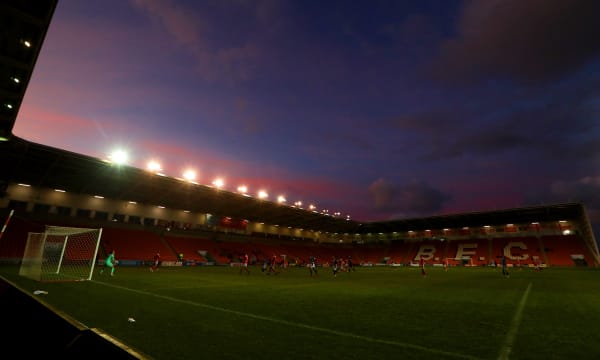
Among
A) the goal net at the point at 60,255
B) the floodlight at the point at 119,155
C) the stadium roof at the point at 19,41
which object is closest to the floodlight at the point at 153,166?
the floodlight at the point at 119,155

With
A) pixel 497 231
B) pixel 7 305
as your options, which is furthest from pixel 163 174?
pixel 497 231

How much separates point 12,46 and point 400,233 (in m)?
72.5

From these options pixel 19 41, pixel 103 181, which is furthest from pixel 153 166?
pixel 19 41

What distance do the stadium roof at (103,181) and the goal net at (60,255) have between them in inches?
298

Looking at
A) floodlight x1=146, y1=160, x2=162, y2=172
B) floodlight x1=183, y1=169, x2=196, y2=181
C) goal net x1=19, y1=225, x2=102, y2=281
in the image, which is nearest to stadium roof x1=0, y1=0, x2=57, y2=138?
goal net x1=19, y1=225, x2=102, y2=281

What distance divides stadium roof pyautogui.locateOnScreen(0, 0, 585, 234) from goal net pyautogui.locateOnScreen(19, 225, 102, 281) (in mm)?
7575

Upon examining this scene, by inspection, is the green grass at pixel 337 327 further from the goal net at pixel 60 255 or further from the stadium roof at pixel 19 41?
the stadium roof at pixel 19 41

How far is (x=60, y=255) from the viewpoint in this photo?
23625 millimetres

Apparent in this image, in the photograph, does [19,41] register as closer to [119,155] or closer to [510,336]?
[119,155]

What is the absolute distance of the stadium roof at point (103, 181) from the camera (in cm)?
1398

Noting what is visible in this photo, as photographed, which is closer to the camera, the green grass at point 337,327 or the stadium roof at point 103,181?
the green grass at point 337,327

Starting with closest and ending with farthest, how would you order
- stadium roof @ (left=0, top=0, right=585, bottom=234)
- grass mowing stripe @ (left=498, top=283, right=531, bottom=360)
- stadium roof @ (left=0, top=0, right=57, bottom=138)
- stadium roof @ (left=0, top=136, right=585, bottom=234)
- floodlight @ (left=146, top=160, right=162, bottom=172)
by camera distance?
grass mowing stripe @ (left=498, top=283, right=531, bottom=360) < stadium roof @ (left=0, top=0, right=57, bottom=138) < stadium roof @ (left=0, top=0, right=585, bottom=234) < stadium roof @ (left=0, top=136, right=585, bottom=234) < floodlight @ (left=146, top=160, right=162, bottom=172)

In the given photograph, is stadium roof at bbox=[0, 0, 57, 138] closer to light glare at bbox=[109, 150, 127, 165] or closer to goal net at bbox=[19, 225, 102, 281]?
goal net at bbox=[19, 225, 102, 281]

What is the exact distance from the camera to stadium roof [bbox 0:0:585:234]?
45.9 ft
